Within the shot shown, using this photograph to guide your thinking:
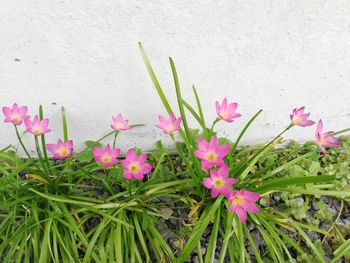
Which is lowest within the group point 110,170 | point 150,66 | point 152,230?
point 152,230

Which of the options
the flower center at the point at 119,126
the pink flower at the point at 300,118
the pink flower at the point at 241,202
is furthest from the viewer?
the flower center at the point at 119,126

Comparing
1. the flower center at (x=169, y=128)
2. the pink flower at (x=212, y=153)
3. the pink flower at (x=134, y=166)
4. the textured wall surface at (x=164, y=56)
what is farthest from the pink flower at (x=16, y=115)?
the pink flower at (x=212, y=153)

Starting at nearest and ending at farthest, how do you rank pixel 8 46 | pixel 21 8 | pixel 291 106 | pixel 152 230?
pixel 21 8 < pixel 8 46 < pixel 152 230 < pixel 291 106

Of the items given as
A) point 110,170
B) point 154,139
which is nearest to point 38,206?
point 110,170

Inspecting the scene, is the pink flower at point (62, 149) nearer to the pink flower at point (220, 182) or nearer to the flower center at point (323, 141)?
the pink flower at point (220, 182)

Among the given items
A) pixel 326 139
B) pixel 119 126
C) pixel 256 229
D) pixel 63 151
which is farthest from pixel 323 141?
pixel 63 151

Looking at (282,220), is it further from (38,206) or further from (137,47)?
(38,206)

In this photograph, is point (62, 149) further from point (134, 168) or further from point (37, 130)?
point (134, 168)
